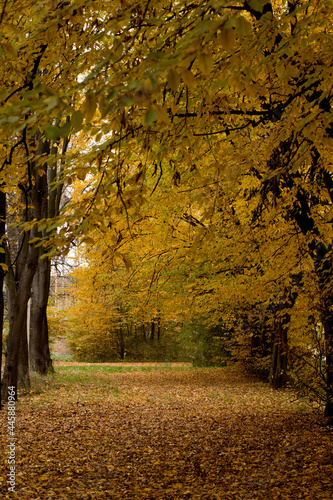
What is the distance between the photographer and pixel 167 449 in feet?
19.9

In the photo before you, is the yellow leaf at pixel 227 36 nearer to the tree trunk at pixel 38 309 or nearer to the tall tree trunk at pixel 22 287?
the tall tree trunk at pixel 22 287

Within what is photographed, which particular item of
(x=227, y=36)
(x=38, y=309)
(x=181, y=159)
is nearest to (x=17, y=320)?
(x=38, y=309)

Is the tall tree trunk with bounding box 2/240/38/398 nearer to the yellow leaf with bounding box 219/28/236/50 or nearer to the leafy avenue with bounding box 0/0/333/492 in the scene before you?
the leafy avenue with bounding box 0/0/333/492

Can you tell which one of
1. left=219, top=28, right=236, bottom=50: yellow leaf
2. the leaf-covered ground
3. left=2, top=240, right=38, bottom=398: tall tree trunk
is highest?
left=219, top=28, right=236, bottom=50: yellow leaf

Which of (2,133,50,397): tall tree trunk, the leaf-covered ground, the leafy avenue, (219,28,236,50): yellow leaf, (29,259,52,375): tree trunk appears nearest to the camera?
(219,28,236,50): yellow leaf

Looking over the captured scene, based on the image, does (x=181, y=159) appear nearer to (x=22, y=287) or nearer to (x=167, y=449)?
(x=167, y=449)

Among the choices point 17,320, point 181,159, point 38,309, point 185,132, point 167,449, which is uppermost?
point 181,159

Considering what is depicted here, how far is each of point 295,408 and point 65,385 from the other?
21.3 ft

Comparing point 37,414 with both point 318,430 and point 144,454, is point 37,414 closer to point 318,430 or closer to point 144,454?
point 144,454

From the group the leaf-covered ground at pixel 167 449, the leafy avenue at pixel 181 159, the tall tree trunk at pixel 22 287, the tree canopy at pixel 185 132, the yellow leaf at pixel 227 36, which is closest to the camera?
the yellow leaf at pixel 227 36

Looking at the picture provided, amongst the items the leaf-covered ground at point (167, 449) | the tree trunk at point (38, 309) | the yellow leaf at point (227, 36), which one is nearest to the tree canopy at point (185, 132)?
the yellow leaf at point (227, 36)

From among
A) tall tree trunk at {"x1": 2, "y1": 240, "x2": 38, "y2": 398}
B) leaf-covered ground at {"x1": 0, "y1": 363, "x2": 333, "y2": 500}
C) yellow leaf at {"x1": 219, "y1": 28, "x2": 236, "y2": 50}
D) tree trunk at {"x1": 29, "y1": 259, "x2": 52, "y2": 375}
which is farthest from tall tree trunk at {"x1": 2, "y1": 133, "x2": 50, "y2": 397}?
yellow leaf at {"x1": 219, "y1": 28, "x2": 236, "y2": 50}

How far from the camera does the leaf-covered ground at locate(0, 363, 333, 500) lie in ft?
14.7

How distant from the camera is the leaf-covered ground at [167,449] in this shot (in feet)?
14.7
